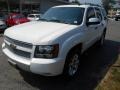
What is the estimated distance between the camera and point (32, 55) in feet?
15.0

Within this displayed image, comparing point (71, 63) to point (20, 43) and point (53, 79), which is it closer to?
point (53, 79)

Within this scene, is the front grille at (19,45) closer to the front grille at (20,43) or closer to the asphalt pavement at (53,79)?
the front grille at (20,43)

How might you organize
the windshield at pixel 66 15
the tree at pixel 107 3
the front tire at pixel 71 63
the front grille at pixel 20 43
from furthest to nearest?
the tree at pixel 107 3
the windshield at pixel 66 15
the front tire at pixel 71 63
the front grille at pixel 20 43

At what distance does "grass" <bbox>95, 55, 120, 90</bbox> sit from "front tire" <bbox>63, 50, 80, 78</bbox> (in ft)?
2.49

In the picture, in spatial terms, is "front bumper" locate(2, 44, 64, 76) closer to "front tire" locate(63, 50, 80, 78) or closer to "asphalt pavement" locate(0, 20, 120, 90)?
"front tire" locate(63, 50, 80, 78)

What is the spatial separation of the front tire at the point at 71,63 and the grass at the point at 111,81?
29.9 inches

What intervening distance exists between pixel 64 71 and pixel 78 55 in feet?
2.84

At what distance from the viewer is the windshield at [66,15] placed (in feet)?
19.8

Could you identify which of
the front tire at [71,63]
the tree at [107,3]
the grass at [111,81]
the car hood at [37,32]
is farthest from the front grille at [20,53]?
the tree at [107,3]

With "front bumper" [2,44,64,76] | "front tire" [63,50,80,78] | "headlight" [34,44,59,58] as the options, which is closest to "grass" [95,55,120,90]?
"front tire" [63,50,80,78]

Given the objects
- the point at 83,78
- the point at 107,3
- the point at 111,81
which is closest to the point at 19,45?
the point at 83,78

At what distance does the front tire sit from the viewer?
5078 millimetres

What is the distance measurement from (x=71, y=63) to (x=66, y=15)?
5.28 feet

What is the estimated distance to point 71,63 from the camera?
212 inches
